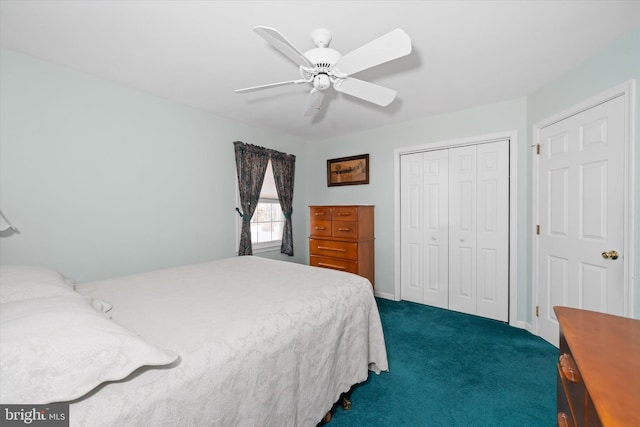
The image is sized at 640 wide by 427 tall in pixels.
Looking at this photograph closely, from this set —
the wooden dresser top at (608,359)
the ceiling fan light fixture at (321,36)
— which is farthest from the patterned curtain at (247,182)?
the wooden dresser top at (608,359)

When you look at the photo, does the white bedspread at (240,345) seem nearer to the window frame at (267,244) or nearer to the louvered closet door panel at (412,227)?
the window frame at (267,244)

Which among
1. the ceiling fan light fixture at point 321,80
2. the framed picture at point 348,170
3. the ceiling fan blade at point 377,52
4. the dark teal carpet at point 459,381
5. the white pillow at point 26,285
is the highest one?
the ceiling fan blade at point 377,52

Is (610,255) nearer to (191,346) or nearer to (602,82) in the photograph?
(602,82)

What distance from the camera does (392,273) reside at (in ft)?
12.9

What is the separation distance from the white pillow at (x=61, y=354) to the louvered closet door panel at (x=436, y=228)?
3358 mm

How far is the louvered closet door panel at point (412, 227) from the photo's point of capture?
3723 mm

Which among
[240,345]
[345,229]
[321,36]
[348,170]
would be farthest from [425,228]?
[240,345]

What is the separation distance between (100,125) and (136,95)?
0.47 meters

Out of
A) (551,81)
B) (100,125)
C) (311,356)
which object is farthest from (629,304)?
(100,125)

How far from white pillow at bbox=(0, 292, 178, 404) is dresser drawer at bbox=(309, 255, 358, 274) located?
2.94m

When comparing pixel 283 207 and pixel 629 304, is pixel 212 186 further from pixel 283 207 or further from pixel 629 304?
pixel 629 304

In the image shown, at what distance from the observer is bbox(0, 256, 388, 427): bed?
2.51 ft

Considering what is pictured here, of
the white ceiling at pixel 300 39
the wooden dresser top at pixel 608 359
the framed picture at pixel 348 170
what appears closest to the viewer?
the wooden dresser top at pixel 608 359

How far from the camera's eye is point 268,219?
13.9 ft
